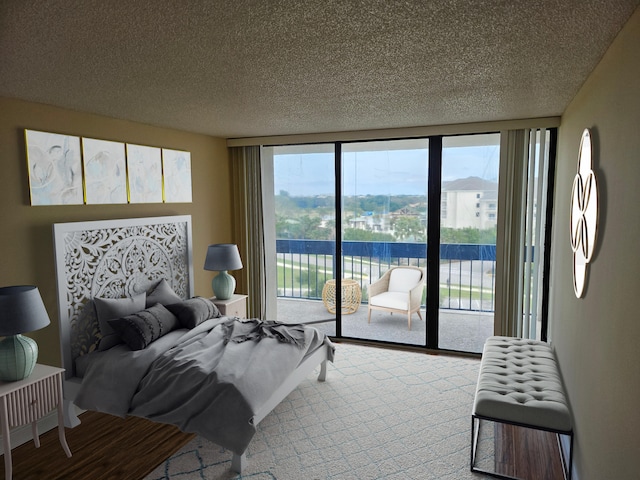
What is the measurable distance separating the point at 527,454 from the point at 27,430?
3592mm

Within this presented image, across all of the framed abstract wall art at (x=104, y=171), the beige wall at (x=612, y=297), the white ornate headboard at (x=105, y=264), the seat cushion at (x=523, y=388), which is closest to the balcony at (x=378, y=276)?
the seat cushion at (x=523, y=388)

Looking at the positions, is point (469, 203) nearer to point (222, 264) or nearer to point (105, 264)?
point (222, 264)

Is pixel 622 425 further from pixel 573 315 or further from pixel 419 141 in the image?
pixel 419 141

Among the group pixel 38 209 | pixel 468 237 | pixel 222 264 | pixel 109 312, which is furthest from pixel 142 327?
pixel 468 237

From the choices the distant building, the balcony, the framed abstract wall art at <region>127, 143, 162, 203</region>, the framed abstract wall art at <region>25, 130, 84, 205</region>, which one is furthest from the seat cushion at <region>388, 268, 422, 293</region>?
the framed abstract wall art at <region>25, 130, 84, 205</region>

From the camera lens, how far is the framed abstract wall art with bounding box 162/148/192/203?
14.9ft

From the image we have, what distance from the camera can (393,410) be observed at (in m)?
3.60

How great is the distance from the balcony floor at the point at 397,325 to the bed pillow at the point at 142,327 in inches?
91.4

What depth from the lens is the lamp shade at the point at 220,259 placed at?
4742mm

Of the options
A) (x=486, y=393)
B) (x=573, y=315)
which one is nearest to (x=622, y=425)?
(x=486, y=393)

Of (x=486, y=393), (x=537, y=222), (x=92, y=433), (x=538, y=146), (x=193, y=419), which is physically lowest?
(x=92, y=433)

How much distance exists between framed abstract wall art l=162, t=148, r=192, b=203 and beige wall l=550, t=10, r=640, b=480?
3715 millimetres

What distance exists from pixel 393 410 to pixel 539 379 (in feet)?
3.87

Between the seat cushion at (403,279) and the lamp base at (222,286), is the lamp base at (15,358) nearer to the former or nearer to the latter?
the lamp base at (222,286)
